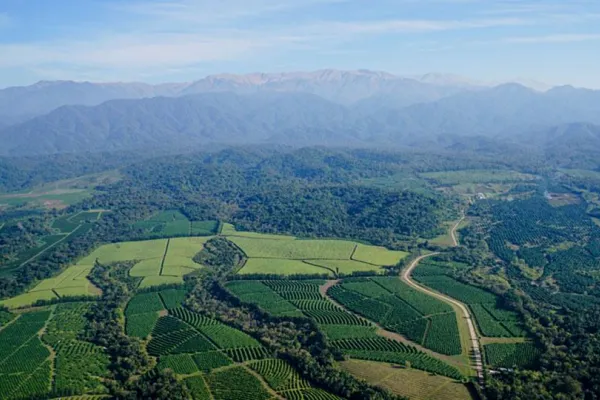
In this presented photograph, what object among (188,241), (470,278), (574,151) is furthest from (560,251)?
(574,151)

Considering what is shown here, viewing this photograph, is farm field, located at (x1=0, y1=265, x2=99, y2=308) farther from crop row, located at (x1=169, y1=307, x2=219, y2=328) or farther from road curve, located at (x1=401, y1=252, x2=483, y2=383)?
road curve, located at (x1=401, y1=252, x2=483, y2=383)

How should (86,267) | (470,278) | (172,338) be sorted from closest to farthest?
(172,338) < (470,278) < (86,267)

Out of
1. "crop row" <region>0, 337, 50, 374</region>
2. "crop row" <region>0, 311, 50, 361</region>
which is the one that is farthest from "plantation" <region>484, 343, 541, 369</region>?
"crop row" <region>0, 311, 50, 361</region>

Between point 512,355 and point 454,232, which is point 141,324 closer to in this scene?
point 512,355

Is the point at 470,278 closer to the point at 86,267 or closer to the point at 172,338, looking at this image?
the point at 172,338

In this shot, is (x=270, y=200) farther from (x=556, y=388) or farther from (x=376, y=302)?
(x=556, y=388)

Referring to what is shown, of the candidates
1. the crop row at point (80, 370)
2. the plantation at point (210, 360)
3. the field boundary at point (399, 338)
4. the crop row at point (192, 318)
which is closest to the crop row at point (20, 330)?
the crop row at point (80, 370)

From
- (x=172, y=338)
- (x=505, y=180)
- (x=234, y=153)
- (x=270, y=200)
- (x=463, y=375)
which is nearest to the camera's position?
(x=463, y=375)

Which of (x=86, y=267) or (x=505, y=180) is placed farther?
(x=505, y=180)
